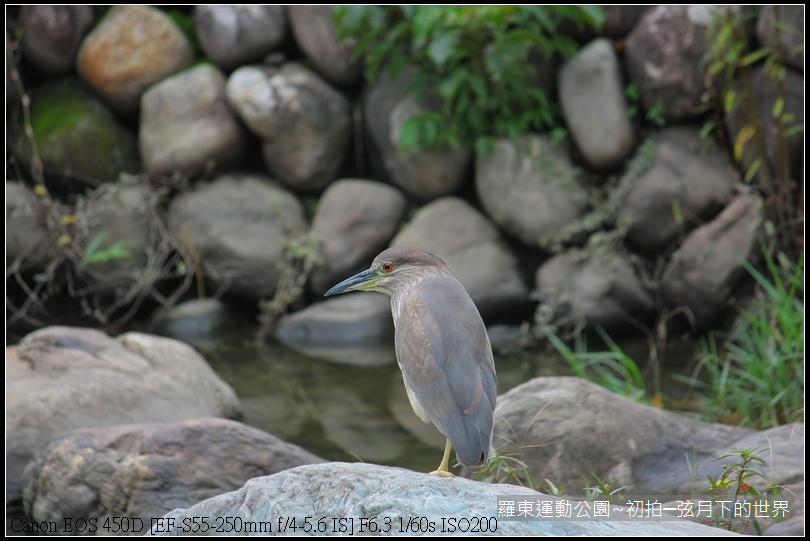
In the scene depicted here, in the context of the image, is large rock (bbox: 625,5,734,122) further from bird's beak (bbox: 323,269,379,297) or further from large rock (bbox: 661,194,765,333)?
bird's beak (bbox: 323,269,379,297)

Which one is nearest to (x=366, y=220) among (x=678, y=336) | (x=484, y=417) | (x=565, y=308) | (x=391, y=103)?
(x=391, y=103)

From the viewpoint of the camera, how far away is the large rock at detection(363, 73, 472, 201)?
23.6ft

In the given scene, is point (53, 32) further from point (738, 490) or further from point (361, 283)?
point (738, 490)

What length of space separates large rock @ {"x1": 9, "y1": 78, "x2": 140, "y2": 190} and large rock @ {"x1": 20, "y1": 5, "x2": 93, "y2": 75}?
0.31m

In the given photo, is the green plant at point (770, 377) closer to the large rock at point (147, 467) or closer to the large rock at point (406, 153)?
the large rock at point (147, 467)

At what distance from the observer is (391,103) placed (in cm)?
730

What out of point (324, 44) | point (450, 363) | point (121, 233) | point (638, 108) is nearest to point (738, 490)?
point (450, 363)

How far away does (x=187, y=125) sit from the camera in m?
7.45

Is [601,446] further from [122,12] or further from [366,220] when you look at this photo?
[122,12]

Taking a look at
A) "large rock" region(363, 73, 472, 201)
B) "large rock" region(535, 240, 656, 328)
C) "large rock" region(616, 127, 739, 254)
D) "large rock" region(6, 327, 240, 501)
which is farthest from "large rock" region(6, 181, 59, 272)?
"large rock" region(616, 127, 739, 254)

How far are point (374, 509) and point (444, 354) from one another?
2.11ft

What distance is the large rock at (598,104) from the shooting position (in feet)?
21.8

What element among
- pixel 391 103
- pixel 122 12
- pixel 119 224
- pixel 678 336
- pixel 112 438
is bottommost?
pixel 678 336

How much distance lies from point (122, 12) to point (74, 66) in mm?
736
